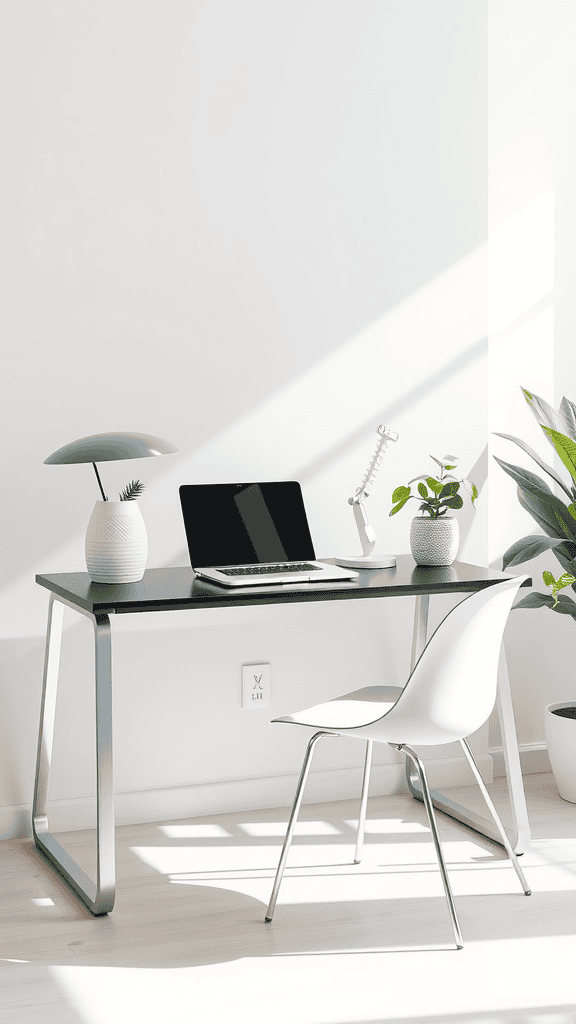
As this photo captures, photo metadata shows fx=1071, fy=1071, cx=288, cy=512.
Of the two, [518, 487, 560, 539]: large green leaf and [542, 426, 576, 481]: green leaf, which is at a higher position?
[542, 426, 576, 481]: green leaf

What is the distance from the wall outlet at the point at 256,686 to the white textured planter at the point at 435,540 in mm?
577

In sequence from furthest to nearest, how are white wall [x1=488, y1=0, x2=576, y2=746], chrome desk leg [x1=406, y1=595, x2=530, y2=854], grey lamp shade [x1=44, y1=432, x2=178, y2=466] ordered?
white wall [x1=488, y1=0, x2=576, y2=746], chrome desk leg [x1=406, y1=595, x2=530, y2=854], grey lamp shade [x1=44, y1=432, x2=178, y2=466]

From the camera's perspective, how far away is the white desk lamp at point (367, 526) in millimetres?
2748

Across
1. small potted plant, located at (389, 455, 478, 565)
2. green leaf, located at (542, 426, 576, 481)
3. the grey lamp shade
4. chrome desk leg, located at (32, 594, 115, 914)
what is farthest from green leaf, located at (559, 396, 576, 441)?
chrome desk leg, located at (32, 594, 115, 914)

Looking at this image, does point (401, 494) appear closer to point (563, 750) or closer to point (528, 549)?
point (528, 549)

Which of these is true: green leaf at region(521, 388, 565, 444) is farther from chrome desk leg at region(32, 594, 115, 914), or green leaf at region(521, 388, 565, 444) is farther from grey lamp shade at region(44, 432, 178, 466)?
chrome desk leg at region(32, 594, 115, 914)

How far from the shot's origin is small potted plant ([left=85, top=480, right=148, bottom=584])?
2.45 meters

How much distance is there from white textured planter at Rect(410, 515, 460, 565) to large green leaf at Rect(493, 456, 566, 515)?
0.32m

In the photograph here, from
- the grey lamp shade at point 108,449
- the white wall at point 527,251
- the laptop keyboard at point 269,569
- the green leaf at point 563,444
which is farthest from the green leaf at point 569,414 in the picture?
the grey lamp shade at point 108,449

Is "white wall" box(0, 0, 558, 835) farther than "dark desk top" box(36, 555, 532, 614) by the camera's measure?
Yes

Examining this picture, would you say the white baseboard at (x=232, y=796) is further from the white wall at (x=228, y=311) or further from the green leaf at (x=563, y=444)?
the green leaf at (x=563, y=444)

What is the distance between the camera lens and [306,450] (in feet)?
9.95

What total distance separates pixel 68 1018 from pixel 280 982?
40cm

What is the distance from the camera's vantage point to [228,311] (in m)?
2.91
